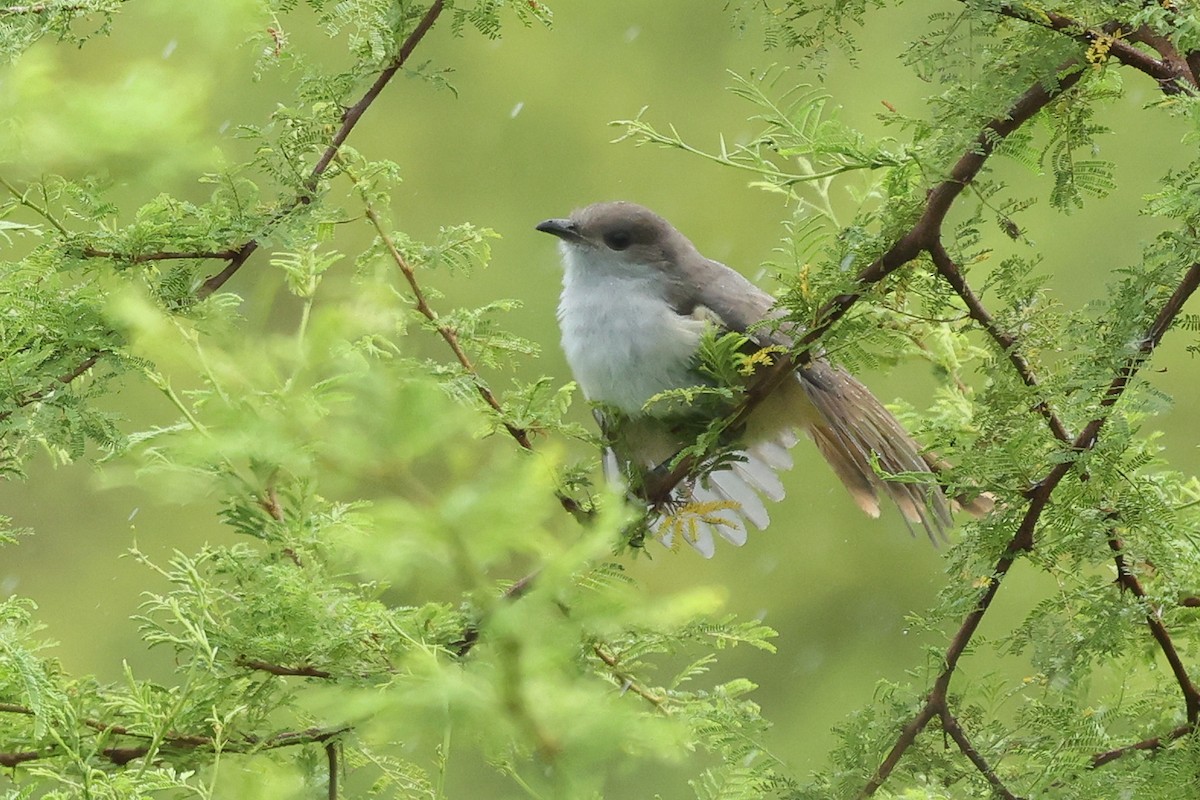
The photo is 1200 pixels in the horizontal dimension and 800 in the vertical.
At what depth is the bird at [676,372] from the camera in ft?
5.61

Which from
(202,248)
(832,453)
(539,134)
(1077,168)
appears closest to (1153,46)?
(1077,168)

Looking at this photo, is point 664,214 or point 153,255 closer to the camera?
point 153,255

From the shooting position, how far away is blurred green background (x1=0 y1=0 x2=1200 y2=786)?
4191 millimetres

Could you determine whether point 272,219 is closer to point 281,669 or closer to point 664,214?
point 281,669

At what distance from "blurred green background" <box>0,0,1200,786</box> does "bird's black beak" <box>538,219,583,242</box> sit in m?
1.69

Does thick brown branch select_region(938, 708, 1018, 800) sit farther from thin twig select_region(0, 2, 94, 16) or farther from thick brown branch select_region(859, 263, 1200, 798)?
thin twig select_region(0, 2, 94, 16)

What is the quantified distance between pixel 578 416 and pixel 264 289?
336 cm

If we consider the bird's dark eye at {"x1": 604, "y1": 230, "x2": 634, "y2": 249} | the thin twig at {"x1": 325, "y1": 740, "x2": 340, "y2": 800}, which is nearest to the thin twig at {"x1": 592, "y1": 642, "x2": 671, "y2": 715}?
the thin twig at {"x1": 325, "y1": 740, "x2": 340, "y2": 800}

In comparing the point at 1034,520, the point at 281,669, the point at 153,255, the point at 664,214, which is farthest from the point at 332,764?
the point at 664,214

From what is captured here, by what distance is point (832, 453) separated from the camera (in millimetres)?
2010

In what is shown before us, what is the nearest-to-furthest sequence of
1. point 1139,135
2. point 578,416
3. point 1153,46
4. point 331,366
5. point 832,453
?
point 331,366 < point 1153,46 < point 832,453 < point 578,416 < point 1139,135

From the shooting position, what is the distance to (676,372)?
182 cm

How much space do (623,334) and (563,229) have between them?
0.26m

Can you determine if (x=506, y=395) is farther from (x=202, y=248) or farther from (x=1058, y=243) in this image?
(x=1058, y=243)
